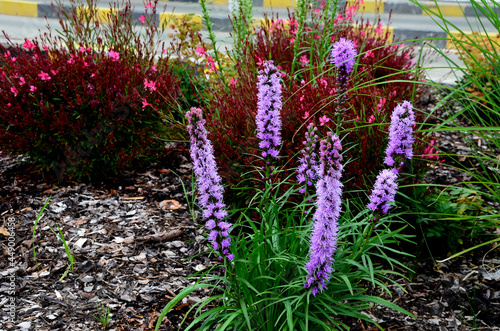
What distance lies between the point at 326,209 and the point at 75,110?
2.71 m

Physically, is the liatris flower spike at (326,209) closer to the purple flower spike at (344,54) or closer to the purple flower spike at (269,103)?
the purple flower spike at (269,103)

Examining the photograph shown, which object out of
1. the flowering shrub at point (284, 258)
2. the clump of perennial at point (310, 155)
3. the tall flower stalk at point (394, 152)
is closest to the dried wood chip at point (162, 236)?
→ the flowering shrub at point (284, 258)

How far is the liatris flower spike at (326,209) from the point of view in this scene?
159cm

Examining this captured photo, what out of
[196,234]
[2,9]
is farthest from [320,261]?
[2,9]

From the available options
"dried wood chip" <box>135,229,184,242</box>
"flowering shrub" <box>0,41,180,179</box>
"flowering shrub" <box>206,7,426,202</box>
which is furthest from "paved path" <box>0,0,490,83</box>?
"dried wood chip" <box>135,229,184,242</box>

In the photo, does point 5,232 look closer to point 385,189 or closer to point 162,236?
point 162,236

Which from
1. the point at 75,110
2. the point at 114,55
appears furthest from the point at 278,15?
the point at 75,110

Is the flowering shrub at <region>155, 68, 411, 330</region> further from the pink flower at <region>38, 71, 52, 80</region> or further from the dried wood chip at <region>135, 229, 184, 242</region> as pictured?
Answer: the pink flower at <region>38, 71, 52, 80</region>

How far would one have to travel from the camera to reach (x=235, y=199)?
3492 mm

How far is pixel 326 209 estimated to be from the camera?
1649mm

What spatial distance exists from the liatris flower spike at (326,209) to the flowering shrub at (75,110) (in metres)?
2.22

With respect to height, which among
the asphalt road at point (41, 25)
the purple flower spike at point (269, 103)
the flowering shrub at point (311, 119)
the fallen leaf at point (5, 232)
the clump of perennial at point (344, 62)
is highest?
the clump of perennial at point (344, 62)

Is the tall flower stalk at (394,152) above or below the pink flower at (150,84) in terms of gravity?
above

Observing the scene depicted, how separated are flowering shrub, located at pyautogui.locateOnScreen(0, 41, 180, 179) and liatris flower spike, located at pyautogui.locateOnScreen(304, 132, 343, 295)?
2.22 m
